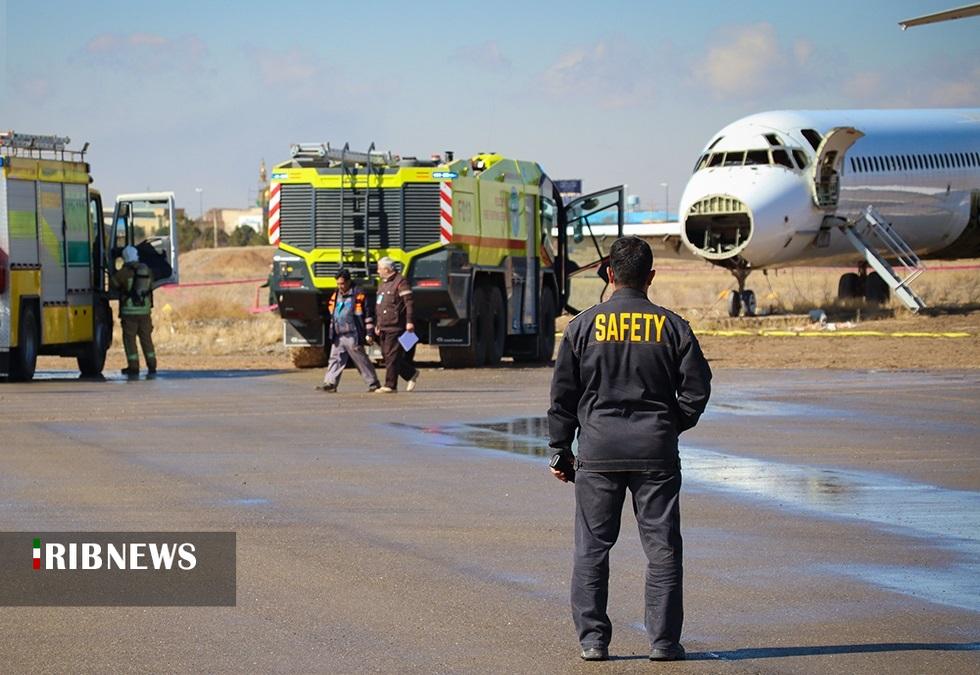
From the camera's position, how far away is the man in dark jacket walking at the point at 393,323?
74.6 ft

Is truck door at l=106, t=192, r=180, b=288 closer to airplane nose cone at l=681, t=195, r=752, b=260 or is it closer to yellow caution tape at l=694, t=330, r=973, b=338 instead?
yellow caution tape at l=694, t=330, r=973, b=338

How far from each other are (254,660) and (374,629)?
770 millimetres

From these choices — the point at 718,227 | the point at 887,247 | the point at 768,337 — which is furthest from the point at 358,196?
the point at 887,247

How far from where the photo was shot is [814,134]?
3872cm

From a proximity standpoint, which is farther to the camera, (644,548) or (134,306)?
(134,306)

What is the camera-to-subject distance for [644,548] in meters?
7.71

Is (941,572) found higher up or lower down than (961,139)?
lower down

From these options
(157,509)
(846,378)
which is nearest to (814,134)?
(846,378)

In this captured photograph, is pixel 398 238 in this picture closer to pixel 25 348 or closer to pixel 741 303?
pixel 25 348

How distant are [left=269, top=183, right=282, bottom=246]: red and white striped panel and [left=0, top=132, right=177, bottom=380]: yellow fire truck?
1835 mm

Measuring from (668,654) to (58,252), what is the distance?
19.9 meters

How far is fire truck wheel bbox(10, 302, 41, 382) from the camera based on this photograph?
24703mm

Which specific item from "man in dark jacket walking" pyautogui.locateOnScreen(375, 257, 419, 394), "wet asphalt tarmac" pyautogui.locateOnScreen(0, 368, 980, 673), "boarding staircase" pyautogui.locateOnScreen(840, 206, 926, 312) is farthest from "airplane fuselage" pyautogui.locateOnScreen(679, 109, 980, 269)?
"wet asphalt tarmac" pyautogui.locateOnScreen(0, 368, 980, 673)

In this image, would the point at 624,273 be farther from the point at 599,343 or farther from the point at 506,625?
the point at 506,625
